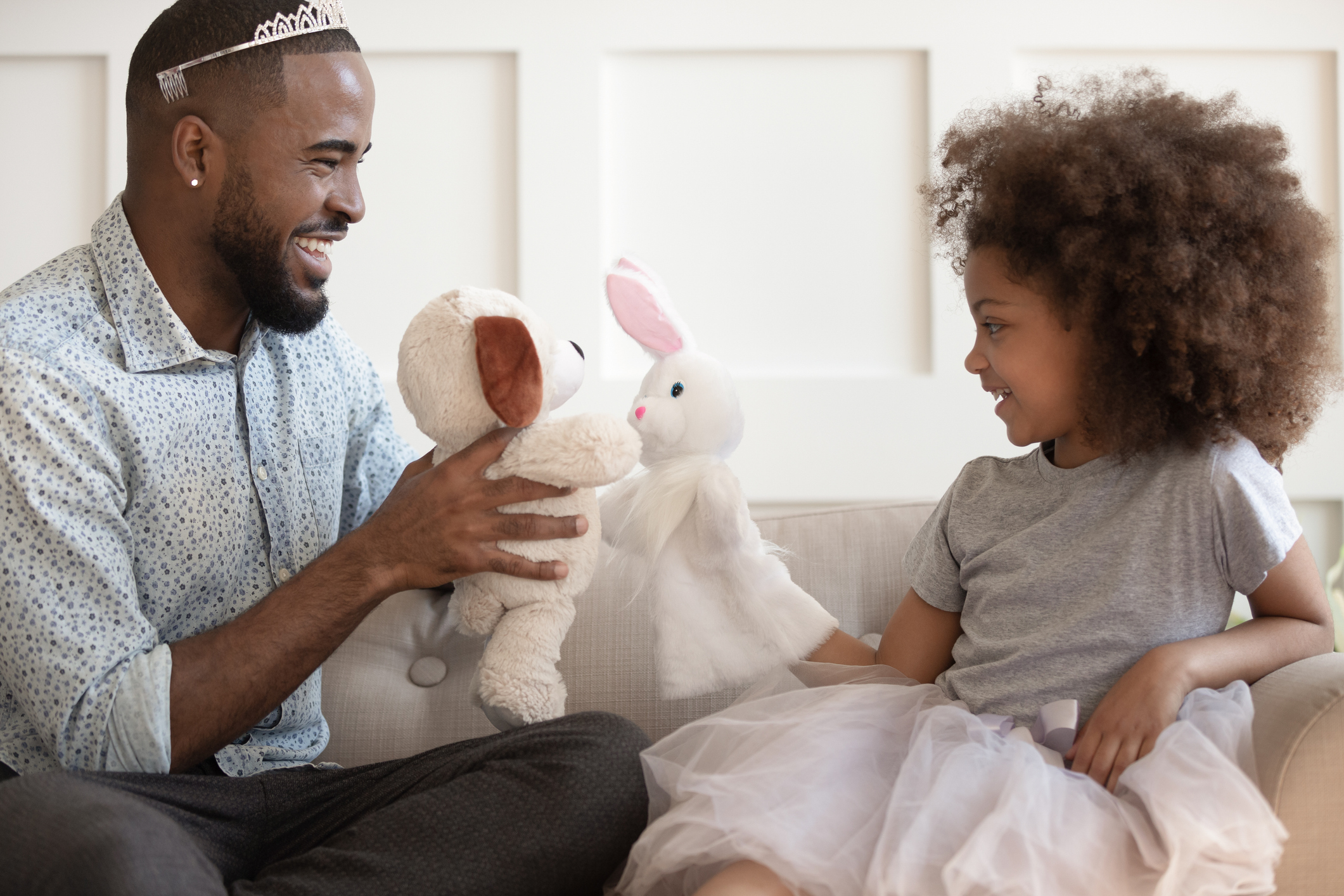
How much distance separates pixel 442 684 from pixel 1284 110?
5.71 ft

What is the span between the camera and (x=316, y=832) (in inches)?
39.1

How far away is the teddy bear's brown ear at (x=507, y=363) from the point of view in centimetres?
93

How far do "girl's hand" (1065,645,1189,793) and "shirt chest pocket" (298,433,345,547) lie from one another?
83cm

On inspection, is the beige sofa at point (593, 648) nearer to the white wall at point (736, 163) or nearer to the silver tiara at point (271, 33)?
the white wall at point (736, 163)

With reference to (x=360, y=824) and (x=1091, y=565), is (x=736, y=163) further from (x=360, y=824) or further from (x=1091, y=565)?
(x=360, y=824)

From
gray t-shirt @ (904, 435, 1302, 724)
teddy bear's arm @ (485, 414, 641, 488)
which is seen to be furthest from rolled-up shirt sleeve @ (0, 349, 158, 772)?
gray t-shirt @ (904, 435, 1302, 724)

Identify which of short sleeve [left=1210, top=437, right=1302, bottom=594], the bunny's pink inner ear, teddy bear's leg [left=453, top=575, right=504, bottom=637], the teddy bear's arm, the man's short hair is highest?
the man's short hair

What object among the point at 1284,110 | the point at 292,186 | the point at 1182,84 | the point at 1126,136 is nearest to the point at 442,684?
the point at 292,186

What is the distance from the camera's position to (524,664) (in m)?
0.98

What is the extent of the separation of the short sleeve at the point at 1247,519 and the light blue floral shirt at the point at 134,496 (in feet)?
3.09

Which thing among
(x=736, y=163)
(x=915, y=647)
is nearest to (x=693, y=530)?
(x=915, y=647)

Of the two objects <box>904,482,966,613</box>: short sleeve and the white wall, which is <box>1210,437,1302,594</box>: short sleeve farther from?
the white wall

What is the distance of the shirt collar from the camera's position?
108cm

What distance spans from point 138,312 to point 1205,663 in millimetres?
1091
